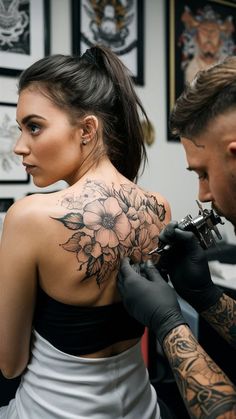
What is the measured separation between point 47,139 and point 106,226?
0.95 ft

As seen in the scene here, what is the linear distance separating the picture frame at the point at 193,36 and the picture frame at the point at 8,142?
90 centimetres

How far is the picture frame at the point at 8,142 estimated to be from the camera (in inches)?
74.0

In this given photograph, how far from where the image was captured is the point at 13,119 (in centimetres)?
191

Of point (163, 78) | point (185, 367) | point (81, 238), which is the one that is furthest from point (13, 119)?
point (185, 367)

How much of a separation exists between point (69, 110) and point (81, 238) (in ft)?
1.16

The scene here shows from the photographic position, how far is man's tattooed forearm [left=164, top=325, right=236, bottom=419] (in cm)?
78

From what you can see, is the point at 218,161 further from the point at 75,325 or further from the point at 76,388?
the point at 76,388

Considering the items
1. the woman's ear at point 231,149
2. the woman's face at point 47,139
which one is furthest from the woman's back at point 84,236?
the woman's ear at point 231,149

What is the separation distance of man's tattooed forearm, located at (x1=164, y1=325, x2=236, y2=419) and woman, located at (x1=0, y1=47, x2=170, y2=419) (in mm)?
190

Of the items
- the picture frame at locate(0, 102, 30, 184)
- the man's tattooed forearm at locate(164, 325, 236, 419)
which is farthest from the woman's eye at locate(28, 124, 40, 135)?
the picture frame at locate(0, 102, 30, 184)

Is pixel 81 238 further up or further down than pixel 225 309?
further up

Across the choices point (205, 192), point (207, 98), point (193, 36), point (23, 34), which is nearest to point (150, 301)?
point (205, 192)

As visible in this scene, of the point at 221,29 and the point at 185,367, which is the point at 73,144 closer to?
the point at 185,367

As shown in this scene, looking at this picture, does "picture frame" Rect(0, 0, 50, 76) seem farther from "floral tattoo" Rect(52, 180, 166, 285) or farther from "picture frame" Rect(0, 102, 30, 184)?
"floral tattoo" Rect(52, 180, 166, 285)
